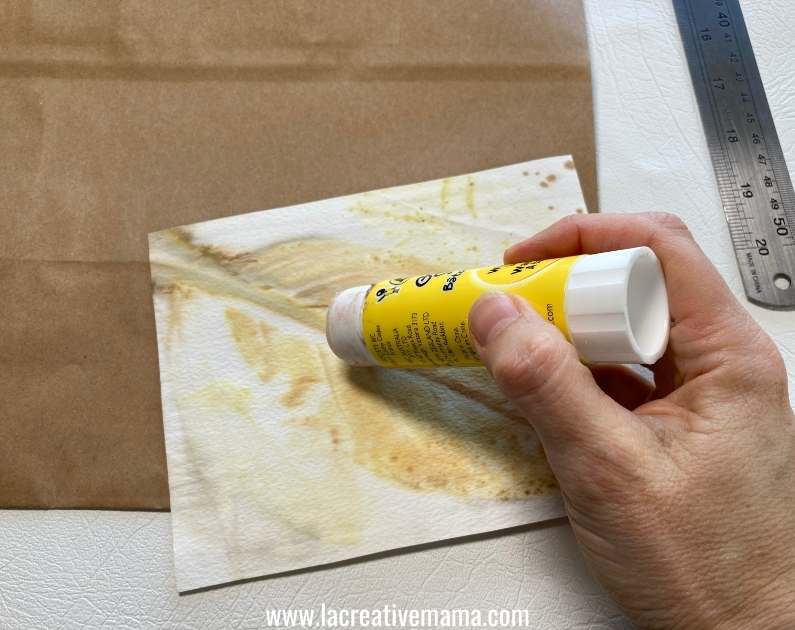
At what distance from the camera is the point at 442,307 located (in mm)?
464

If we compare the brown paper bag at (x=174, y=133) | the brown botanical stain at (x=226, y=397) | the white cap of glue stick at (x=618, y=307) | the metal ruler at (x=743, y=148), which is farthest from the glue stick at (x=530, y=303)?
the metal ruler at (x=743, y=148)

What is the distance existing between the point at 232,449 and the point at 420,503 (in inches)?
7.5

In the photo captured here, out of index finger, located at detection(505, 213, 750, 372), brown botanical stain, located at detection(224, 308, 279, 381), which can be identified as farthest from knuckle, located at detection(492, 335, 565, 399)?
brown botanical stain, located at detection(224, 308, 279, 381)

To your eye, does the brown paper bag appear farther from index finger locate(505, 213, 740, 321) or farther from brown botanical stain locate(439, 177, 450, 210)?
index finger locate(505, 213, 740, 321)

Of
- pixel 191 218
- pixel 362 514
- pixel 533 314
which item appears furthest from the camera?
pixel 191 218

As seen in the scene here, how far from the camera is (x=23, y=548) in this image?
0.57 metres

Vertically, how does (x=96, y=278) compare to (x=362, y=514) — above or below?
above

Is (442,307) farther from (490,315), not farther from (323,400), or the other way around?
(323,400)

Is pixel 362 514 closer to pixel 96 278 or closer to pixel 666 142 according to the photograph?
pixel 96 278

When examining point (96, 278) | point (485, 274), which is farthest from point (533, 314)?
point (96, 278)

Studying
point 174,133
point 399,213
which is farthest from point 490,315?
point 174,133

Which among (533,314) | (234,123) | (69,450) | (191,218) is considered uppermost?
(234,123)

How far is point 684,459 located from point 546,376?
0.42 ft

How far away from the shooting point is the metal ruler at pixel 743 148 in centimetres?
66
